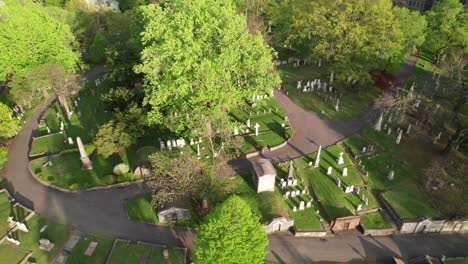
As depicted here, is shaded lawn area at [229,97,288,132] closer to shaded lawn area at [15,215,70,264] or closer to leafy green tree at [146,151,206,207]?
leafy green tree at [146,151,206,207]

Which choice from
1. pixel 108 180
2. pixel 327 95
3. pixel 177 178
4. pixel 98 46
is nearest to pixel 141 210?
pixel 108 180

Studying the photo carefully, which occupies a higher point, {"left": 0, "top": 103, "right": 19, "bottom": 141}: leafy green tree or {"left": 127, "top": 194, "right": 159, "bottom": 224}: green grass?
{"left": 0, "top": 103, "right": 19, "bottom": 141}: leafy green tree

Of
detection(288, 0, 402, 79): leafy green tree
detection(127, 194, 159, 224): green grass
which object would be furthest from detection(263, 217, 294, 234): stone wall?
detection(288, 0, 402, 79): leafy green tree

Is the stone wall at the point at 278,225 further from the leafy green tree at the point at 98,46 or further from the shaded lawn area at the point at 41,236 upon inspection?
the leafy green tree at the point at 98,46

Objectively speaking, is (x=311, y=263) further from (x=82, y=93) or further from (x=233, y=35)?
(x=82, y=93)

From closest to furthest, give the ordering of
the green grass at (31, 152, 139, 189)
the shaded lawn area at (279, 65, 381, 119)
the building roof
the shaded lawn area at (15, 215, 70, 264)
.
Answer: the shaded lawn area at (15, 215, 70, 264) → the building roof → the green grass at (31, 152, 139, 189) → the shaded lawn area at (279, 65, 381, 119)

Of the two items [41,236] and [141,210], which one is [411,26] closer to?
[141,210]

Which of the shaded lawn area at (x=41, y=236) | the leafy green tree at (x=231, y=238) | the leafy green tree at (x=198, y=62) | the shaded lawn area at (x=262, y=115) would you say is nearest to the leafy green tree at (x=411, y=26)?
the shaded lawn area at (x=262, y=115)
